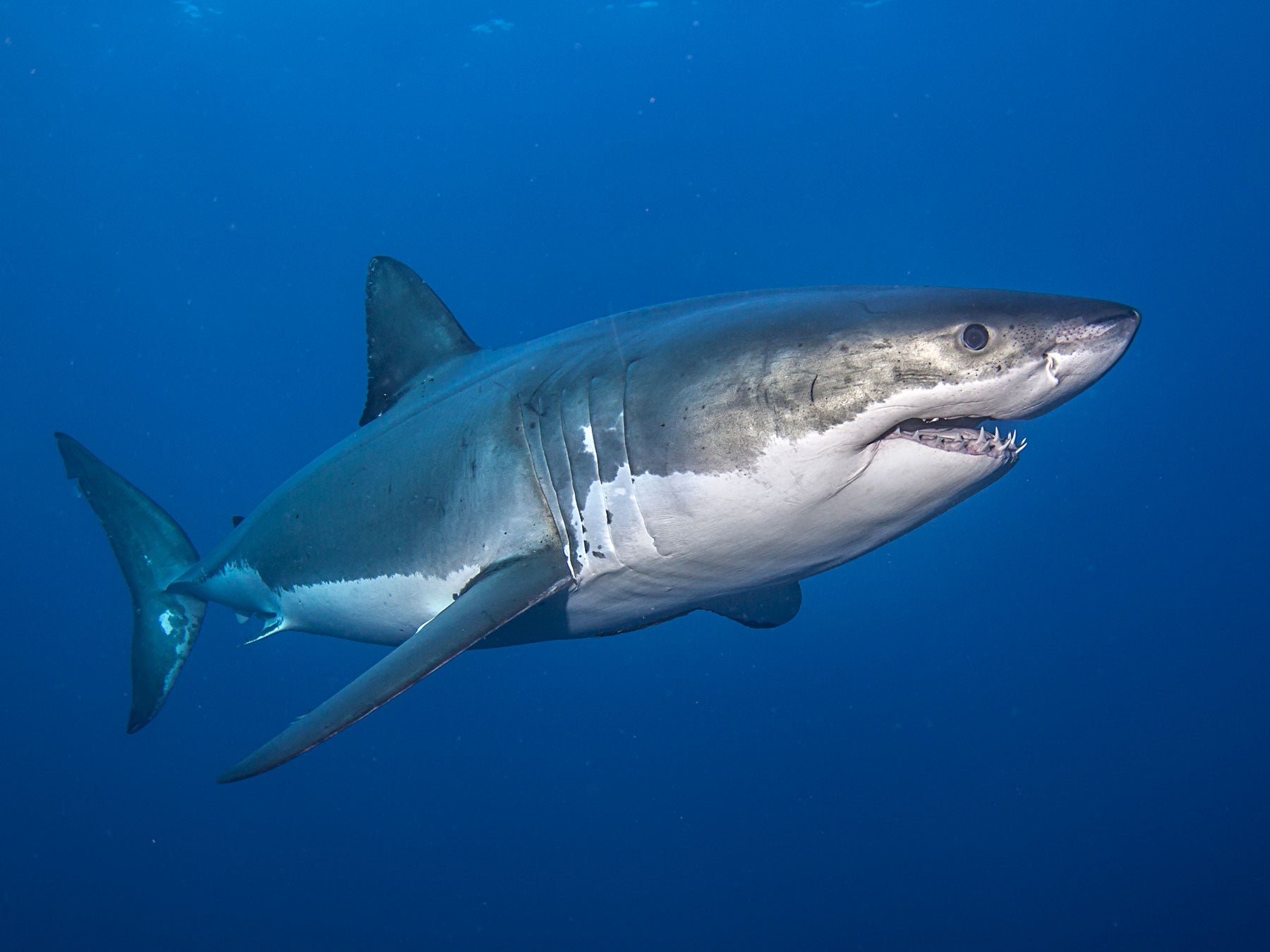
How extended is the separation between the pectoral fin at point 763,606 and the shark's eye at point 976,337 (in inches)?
79.0

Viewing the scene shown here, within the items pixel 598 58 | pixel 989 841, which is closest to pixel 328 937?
pixel 989 841

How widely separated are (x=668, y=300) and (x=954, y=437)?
30.0 metres

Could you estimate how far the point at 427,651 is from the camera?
2033mm

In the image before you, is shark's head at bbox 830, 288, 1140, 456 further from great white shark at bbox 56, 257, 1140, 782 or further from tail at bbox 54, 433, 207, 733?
tail at bbox 54, 433, 207, 733

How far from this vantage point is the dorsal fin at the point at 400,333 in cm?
372

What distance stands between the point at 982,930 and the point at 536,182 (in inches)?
1922

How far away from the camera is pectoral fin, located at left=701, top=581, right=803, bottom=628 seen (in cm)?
354

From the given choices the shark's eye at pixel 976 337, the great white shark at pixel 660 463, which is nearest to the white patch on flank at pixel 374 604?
the great white shark at pixel 660 463

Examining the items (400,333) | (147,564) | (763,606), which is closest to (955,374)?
(763,606)

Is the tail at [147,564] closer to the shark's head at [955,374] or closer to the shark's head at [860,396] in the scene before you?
the shark's head at [860,396]

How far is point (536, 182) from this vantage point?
1932 inches

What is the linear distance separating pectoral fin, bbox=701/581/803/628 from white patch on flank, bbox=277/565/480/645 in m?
1.41

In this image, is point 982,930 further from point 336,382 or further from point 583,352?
point 336,382

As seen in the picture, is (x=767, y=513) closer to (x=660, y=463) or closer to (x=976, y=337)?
(x=660, y=463)
